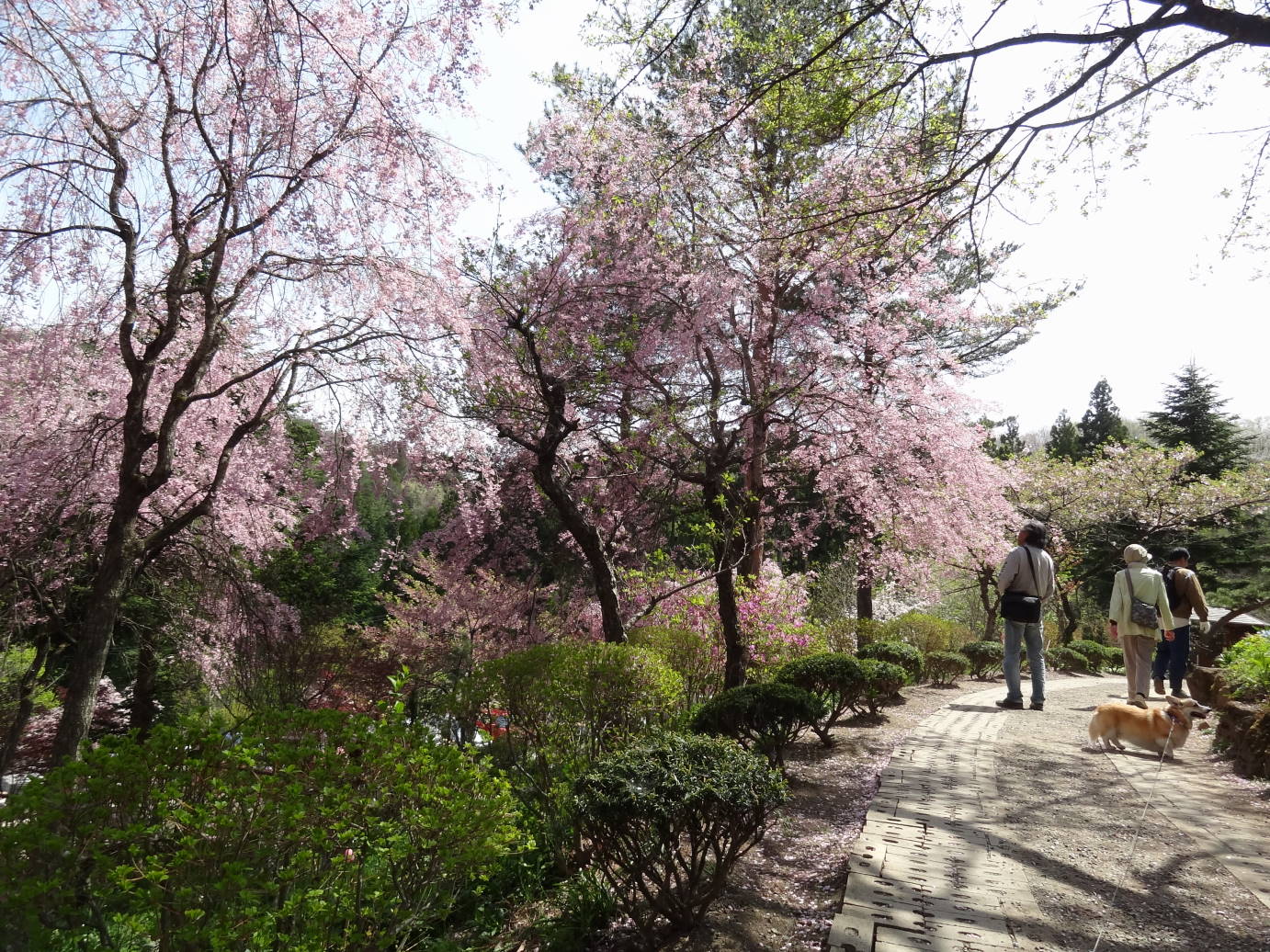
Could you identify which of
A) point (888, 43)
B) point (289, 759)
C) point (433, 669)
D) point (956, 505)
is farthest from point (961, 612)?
point (289, 759)

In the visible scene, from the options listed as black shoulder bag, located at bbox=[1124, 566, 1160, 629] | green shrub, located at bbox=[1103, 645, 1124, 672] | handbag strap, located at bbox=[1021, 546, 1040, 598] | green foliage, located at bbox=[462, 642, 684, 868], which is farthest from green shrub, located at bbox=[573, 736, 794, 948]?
green shrub, located at bbox=[1103, 645, 1124, 672]

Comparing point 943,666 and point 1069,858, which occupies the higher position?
point 943,666

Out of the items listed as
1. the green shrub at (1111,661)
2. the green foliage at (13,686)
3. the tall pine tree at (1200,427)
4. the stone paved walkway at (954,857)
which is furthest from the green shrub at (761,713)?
the tall pine tree at (1200,427)

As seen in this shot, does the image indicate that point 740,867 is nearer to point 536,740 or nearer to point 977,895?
point 977,895

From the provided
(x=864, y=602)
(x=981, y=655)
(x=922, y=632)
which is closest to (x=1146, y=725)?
(x=981, y=655)

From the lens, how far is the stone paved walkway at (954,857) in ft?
9.09

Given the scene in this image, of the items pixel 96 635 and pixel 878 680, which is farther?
pixel 878 680

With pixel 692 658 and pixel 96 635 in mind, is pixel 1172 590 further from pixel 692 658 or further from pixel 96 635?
pixel 96 635

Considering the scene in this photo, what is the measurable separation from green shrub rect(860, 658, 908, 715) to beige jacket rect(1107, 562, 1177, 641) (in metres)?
1.92

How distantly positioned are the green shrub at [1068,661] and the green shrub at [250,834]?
1595 cm

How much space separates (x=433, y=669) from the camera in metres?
12.2

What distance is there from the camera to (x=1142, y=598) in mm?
6309

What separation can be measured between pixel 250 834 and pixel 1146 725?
5.86m

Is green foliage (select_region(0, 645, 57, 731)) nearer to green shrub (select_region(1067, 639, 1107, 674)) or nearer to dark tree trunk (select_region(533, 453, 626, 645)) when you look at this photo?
dark tree trunk (select_region(533, 453, 626, 645))
